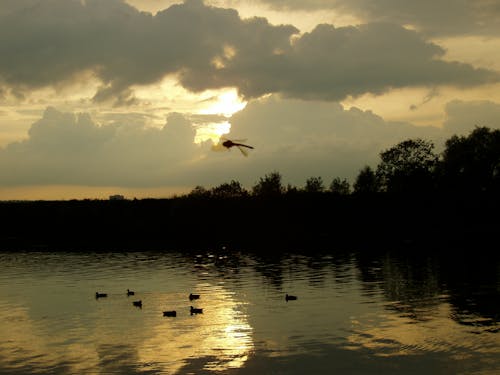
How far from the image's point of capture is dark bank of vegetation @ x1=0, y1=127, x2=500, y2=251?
121000 mm

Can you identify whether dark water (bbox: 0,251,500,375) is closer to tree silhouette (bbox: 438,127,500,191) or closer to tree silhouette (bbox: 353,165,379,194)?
tree silhouette (bbox: 438,127,500,191)

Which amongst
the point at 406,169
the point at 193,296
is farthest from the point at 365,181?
the point at 193,296

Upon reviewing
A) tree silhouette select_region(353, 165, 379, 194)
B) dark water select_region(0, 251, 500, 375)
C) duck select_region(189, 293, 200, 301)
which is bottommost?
dark water select_region(0, 251, 500, 375)

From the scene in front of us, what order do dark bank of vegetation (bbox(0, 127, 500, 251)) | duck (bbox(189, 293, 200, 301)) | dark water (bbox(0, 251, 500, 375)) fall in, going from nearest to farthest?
dark water (bbox(0, 251, 500, 375)), duck (bbox(189, 293, 200, 301)), dark bank of vegetation (bbox(0, 127, 500, 251))

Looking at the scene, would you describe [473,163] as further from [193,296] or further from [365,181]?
[193,296]

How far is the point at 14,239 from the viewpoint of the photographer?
137625 mm

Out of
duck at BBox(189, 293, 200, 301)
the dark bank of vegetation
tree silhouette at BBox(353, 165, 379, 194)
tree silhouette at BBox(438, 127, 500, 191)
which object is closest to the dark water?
duck at BBox(189, 293, 200, 301)

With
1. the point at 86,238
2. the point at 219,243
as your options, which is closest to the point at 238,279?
the point at 219,243

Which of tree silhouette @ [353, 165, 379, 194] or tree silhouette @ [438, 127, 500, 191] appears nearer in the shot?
tree silhouette @ [438, 127, 500, 191]

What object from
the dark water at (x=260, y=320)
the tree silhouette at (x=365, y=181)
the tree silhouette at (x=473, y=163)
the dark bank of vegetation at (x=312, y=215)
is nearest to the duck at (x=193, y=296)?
the dark water at (x=260, y=320)

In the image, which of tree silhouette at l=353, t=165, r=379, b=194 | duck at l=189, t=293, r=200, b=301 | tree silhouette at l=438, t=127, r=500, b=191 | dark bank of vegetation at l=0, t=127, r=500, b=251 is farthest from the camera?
tree silhouette at l=353, t=165, r=379, b=194

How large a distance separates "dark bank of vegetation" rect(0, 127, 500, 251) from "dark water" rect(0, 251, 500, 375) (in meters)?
41.4

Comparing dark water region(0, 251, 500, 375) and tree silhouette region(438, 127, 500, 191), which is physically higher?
tree silhouette region(438, 127, 500, 191)

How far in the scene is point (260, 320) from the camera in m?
41.5
